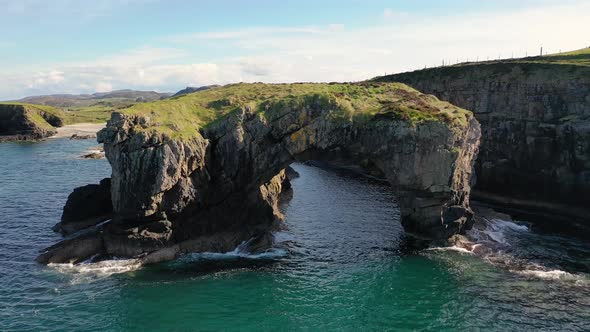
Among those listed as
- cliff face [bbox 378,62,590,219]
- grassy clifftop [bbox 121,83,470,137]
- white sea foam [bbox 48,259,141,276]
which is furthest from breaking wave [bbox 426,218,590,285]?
white sea foam [bbox 48,259,141,276]

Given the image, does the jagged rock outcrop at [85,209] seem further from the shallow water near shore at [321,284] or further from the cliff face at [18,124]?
the cliff face at [18,124]

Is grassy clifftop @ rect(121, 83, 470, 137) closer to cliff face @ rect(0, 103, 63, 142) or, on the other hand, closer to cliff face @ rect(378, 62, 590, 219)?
cliff face @ rect(378, 62, 590, 219)

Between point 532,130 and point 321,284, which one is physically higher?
point 532,130

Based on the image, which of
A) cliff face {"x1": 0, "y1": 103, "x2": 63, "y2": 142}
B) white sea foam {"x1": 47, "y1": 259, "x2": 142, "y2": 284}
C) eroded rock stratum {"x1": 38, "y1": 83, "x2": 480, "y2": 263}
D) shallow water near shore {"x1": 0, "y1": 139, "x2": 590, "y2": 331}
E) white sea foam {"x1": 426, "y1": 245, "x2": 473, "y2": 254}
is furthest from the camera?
cliff face {"x1": 0, "y1": 103, "x2": 63, "y2": 142}

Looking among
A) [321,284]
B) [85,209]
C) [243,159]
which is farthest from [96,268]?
[321,284]

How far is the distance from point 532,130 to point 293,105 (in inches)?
1954

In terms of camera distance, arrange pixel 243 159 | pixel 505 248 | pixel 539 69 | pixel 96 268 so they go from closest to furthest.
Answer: pixel 96 268
pixel 505 248
pixel 243 159
pixel 539 69

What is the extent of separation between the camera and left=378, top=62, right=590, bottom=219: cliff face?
74438mm

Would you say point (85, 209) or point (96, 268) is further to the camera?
point (85, 209)

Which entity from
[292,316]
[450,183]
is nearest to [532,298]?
[450,183]

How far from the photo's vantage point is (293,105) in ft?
199

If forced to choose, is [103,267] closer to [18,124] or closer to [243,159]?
[243,159]

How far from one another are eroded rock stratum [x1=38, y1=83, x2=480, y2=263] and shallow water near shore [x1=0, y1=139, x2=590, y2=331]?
345 centimetres

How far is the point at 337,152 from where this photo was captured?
61062 millimetres
